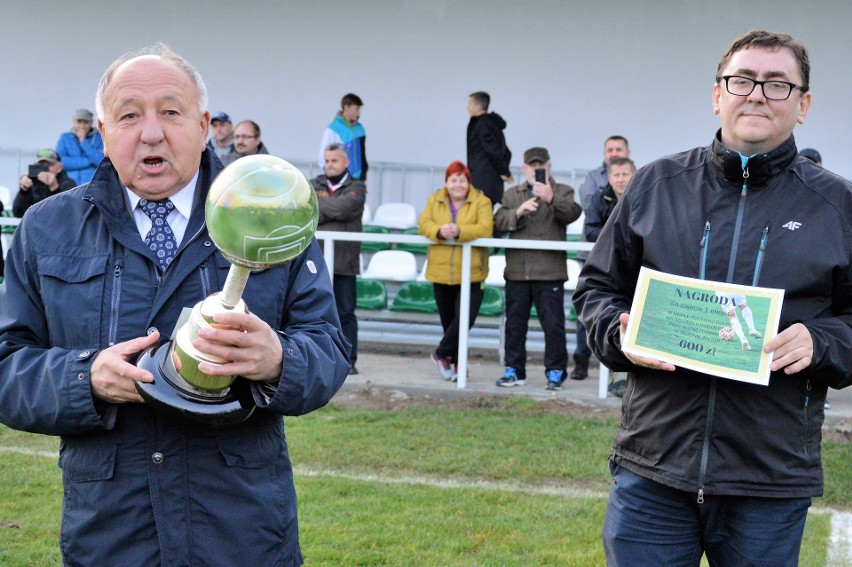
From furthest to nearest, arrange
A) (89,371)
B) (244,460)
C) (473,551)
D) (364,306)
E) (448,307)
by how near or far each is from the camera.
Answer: (364,306) → (448,307) → (473,551) → (244,460) → (89,371)

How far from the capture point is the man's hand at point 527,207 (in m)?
9.12

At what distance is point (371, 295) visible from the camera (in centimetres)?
1145

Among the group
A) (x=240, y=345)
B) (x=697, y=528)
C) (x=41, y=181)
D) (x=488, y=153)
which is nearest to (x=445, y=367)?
(x=488, y=153)

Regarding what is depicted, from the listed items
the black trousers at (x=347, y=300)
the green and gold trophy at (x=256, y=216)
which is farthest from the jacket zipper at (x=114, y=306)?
the black trousers at (x=347, y=300)

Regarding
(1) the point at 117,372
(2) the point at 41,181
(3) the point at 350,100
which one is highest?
(3) the point at 350,100

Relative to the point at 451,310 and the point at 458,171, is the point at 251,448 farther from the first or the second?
the point at 451,310

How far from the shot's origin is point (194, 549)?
8.11 ft

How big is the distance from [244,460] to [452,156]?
→ 35.9 ft

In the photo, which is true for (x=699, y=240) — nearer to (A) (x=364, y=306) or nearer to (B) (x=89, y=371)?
(B) (x=89, y=371)

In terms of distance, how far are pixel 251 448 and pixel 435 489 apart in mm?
3738

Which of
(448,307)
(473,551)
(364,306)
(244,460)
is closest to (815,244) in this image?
(244,460)

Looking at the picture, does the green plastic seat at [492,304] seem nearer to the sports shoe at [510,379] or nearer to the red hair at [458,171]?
the sports shoe at [510,379]

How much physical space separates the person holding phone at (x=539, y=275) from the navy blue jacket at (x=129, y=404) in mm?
6685

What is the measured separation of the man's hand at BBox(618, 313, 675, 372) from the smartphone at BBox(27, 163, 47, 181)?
388 inches
